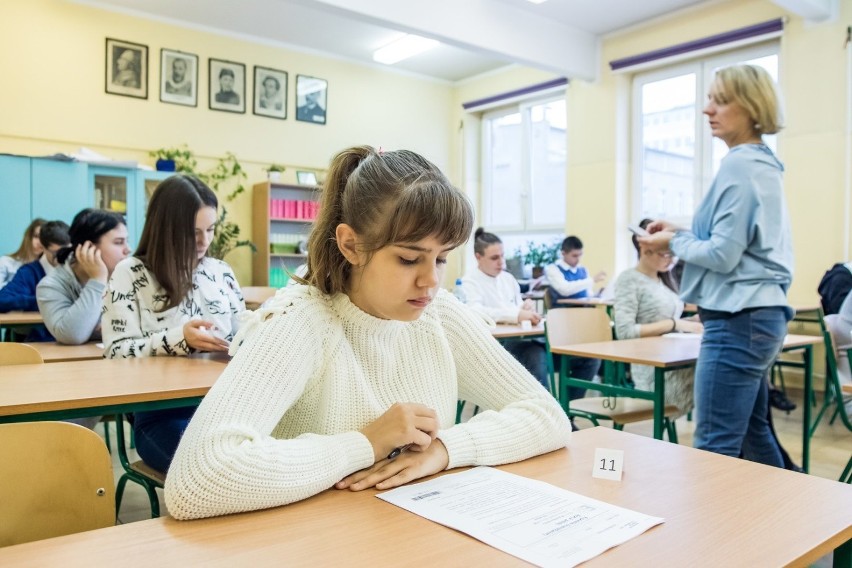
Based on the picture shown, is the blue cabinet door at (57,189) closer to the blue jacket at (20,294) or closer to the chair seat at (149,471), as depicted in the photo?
the blue jacket at (20,294)

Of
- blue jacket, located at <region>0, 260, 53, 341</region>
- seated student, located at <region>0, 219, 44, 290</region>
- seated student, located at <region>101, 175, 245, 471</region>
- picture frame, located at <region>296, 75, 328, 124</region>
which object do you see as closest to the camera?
seated student, located at <region>101, 175, 245, 471</region>

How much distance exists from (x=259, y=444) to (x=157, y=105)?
247 inches

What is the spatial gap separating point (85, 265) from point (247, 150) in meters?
4.31

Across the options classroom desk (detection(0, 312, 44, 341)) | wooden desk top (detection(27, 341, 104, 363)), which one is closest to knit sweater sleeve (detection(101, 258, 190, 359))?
wooden desk top (detection(27, 341, 104, 363))

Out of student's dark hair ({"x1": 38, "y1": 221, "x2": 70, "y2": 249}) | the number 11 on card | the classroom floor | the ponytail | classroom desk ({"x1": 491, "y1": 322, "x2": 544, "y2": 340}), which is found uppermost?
student's dark hair ({"x1": 38, "y1": 221, "x2": 70, "y2": 249})

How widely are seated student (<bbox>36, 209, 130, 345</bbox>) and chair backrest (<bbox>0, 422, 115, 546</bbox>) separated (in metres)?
2.00

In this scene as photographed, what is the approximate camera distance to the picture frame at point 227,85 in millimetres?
6652

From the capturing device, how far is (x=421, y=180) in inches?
40.8

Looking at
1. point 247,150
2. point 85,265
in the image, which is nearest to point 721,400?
point 85,265

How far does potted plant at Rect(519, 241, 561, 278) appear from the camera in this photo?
7.29 m

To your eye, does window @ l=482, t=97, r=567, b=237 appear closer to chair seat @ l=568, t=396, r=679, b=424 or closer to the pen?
chair seat @ l=568, t=396, r=679, b=424

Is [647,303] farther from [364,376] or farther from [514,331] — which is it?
[364,376]

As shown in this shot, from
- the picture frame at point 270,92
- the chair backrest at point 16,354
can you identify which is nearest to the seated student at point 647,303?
the chair backrest at point 16,354

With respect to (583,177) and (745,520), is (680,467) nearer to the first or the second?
(745,520)
